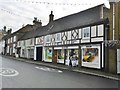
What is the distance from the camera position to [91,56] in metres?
21.1

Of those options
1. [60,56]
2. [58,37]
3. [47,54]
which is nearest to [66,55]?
[60,56]

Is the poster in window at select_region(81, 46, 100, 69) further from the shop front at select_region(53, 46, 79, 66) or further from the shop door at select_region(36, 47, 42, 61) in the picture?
the shop door at select_region(36, 47, 42, 61)

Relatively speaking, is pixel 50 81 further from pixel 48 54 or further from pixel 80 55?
pixel 48 54

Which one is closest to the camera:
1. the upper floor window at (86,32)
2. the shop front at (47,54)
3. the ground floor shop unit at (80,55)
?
the ground floor shop unit at (80,55)

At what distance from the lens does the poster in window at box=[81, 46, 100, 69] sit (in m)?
20.0

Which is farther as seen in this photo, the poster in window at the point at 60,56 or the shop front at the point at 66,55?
the poster in window at the point at 60,56

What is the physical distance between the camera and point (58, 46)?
2866 centimetres

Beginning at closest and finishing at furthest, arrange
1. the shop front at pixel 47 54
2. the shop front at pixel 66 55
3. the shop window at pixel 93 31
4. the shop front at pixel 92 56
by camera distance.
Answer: the shop front at pixel 92 56 → the shop window at pixel 93 31 → the shop front at pixel 66 55 → the shop front at pixel 47 54

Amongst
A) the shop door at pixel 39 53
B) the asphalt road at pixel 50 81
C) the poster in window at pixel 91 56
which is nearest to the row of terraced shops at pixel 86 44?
the poster in window at pixel 91 56

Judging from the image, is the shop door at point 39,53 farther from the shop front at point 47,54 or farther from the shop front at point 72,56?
the shop front at point 72,56

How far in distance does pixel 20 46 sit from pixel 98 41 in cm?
3406

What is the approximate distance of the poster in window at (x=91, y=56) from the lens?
19984 millimetres

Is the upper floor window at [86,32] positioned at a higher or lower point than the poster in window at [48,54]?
higher

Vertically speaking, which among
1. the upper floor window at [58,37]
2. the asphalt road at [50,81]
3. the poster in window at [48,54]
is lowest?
the asphalt road at [50,81]
